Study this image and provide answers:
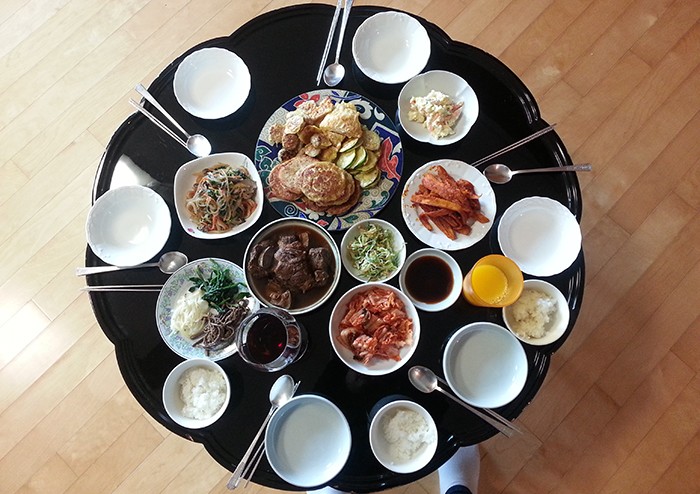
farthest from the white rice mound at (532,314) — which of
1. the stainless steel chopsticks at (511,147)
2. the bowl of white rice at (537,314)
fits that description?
the stainless steel chopsticks at (511,147)

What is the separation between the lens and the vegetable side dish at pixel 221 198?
2154 millimetres

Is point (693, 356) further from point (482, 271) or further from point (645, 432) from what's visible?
point (482, 271)

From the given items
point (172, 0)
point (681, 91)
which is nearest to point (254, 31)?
point (172, 0)

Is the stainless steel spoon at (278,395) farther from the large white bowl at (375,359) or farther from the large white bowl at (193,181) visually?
the large white bowl at (193,181)

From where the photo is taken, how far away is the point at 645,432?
2984mm

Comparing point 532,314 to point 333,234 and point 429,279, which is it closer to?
point 429,279

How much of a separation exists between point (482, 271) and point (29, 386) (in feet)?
8.99

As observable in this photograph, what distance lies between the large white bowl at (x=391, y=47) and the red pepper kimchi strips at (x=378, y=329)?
1047 mm

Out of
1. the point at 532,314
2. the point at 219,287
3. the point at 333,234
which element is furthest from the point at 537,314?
the point at 219,287

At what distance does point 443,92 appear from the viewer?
7.74 ft

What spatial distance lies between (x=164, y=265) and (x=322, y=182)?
76 centimetres

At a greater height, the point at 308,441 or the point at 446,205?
the point at 446,205

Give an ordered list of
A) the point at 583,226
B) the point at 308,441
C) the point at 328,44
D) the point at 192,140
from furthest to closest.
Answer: the point at 583,226 → the point at 328,44 → the point at 192,140 → the point at 308,441

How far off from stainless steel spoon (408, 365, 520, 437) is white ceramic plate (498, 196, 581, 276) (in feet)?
1.98
